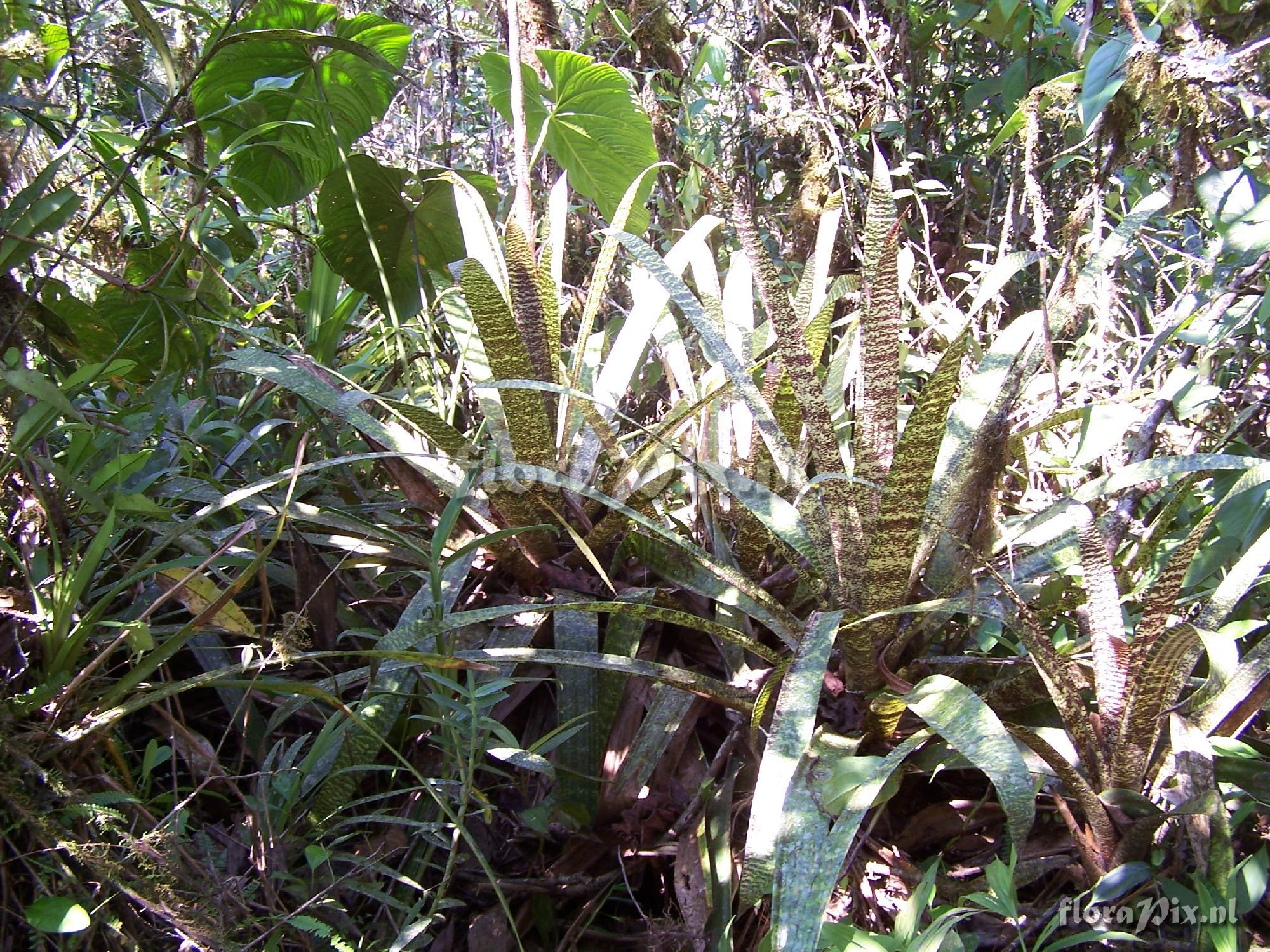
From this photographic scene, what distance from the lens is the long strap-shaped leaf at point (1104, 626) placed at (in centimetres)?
84

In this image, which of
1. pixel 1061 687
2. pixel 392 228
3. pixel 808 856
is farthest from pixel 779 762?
pixel 392 228

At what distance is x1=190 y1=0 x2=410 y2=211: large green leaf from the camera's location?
57.1 inches

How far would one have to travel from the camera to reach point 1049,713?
0.94 metres

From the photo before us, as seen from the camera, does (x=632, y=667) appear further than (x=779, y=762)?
Yes

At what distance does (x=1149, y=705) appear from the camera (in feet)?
2.74

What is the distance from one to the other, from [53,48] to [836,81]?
1.70 meters

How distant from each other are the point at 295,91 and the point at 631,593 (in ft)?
3.67

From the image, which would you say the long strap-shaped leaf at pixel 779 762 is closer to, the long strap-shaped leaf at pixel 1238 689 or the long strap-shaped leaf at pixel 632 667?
the long strap-shaped leaf at pixel 632 667

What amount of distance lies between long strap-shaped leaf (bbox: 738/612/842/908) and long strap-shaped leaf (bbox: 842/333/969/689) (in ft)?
0.38

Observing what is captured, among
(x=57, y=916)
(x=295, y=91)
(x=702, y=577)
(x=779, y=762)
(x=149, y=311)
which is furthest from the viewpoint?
(x=295, y=91)

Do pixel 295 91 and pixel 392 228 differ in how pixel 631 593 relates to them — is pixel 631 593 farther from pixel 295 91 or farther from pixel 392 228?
pixel 295 91

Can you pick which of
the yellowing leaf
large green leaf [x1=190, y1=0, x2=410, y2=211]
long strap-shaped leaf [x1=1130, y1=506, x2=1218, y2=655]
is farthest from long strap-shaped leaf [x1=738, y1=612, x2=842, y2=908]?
large green leaf [x1=190, y1=0, x2=410, y2=211]

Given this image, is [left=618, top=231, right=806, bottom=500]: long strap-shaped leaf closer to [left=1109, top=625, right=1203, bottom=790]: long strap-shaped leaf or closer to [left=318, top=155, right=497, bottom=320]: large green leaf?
[left=1109, top=625, right=1203, bottom=790]: long strap-shaped leaf

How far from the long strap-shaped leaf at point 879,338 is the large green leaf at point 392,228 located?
0.73 meters
